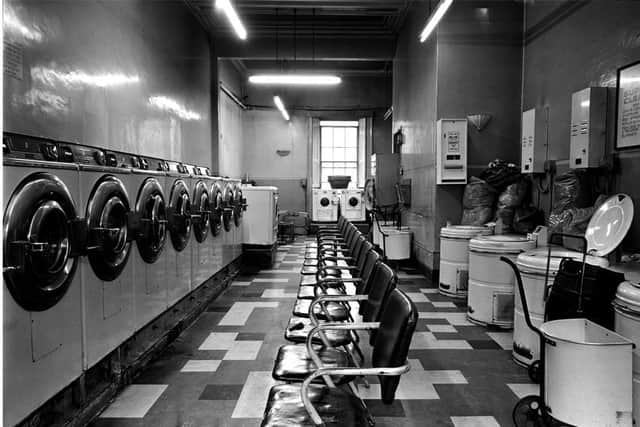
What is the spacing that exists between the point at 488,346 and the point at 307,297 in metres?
1.68

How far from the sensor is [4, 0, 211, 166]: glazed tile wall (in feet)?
10.8

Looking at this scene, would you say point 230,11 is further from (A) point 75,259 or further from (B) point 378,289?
(B) point 378,289

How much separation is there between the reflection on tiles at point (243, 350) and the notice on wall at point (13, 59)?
2.61m

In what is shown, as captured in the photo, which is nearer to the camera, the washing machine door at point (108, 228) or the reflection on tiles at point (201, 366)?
the washing machine door at point (108, 228)

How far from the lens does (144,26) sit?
556 centimetres

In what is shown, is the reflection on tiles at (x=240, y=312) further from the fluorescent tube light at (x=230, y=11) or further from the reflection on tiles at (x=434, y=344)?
the fluorescent tube light at (x=230, y=11)

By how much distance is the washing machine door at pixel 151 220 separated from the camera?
3.27 meters

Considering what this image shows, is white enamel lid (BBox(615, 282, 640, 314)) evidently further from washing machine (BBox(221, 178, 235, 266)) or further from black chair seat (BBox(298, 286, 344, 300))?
washing machine (BBox(221, 178, 235, 266))

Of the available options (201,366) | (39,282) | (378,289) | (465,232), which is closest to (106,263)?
(39,282)

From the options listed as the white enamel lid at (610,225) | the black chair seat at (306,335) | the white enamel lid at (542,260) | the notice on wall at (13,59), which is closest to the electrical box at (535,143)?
the white enamel lid at (610,225)

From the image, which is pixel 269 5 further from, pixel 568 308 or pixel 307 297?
pixel 568 308

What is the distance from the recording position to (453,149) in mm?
5859

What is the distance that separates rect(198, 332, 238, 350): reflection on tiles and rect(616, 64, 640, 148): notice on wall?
373 cm

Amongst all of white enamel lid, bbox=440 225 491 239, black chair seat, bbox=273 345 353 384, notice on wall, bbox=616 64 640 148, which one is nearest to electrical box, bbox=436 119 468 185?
white enamel lid, bbox=440 225 491 239
